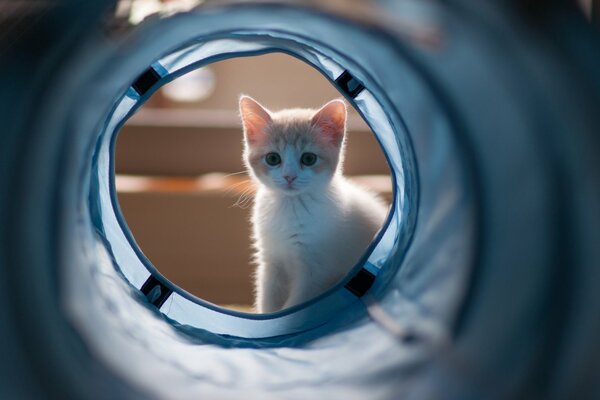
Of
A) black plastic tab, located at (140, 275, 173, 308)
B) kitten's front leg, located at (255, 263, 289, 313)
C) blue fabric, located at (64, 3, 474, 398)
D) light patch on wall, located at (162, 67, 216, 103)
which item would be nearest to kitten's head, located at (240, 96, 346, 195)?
blue fabric, located at (64, 3, 474, 398)

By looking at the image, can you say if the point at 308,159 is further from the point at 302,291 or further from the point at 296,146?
the point at 302,291

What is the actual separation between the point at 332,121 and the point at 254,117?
9.1 inches

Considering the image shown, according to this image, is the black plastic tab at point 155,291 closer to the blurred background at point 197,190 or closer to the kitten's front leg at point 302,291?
the kitten's front leg at point 302,291

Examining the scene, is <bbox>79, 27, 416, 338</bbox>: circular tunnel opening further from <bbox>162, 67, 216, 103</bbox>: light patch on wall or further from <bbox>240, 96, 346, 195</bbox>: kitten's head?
<bbox>162, 67, 216, 103</bbox>: light patch on wall

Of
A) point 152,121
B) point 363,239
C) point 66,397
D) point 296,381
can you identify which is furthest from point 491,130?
point 152,121

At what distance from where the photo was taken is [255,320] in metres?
1.71

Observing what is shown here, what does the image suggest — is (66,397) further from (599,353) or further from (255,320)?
(255,320)

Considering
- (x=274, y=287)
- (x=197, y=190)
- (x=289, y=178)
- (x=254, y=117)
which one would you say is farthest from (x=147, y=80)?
(x=197, y=190)

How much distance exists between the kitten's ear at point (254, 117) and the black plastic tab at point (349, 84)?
238 mm

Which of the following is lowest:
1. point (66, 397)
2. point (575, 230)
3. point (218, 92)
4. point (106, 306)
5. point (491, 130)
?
point (66, 397)

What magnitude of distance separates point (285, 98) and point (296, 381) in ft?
13.1

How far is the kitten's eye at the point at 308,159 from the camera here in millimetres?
1869

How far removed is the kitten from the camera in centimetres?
180

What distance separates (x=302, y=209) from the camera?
1.86 meters
